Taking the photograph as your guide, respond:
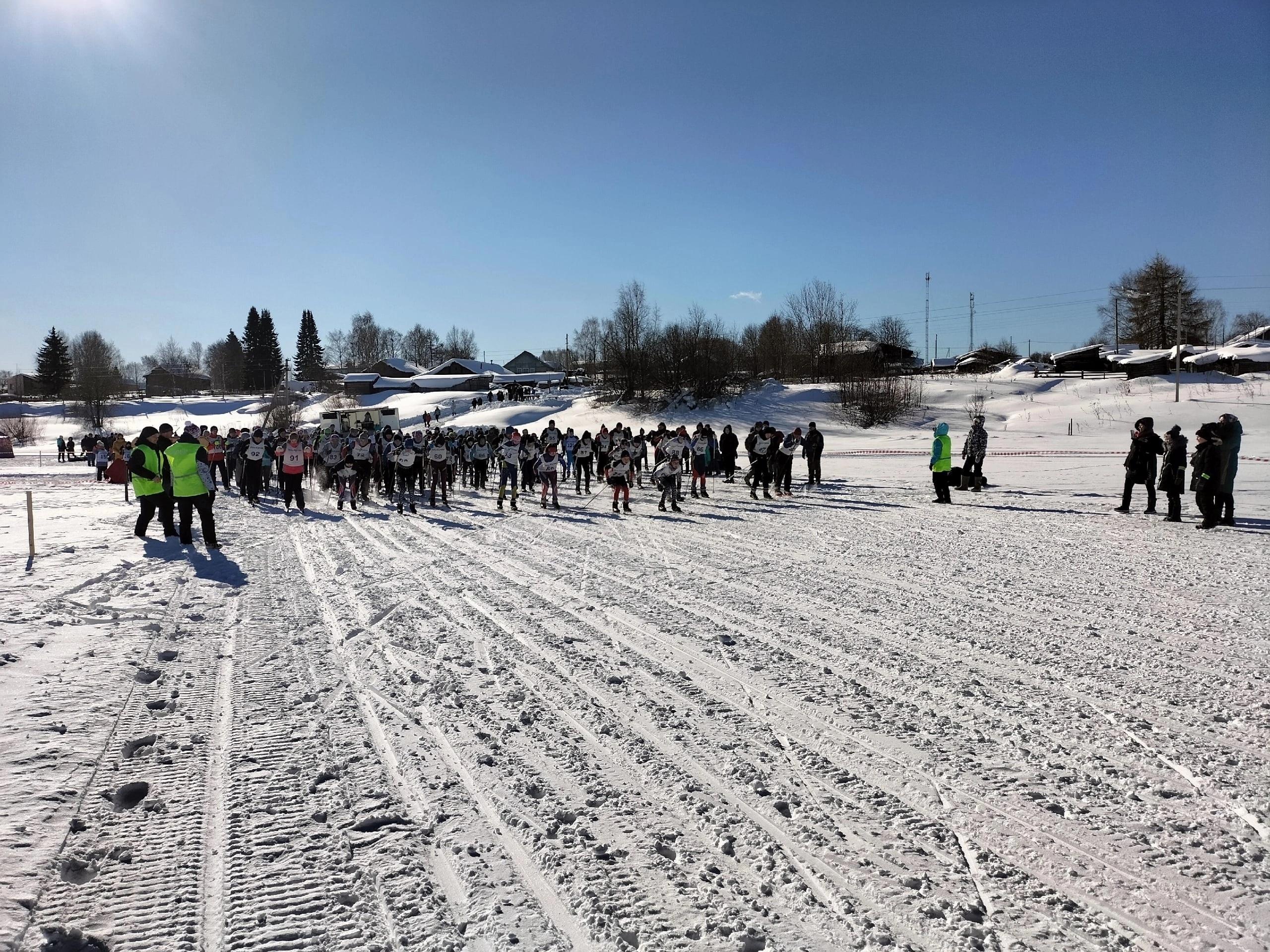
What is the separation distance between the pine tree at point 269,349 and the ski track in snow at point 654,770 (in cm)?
11804

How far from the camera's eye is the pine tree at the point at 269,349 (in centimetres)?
11419

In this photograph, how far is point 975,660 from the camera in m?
5.68

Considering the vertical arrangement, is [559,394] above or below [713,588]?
above

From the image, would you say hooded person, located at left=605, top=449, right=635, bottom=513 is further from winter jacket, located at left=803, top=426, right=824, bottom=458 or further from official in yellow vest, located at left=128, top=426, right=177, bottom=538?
official in yellow vest, located at left=128, top=426, right=177, bottom=538

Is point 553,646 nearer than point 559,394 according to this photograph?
Yes

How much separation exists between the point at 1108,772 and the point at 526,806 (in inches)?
119

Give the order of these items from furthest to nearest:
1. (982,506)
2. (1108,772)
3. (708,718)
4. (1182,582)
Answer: (982,506) < (1182,582) < (708,718) < (1108,772)

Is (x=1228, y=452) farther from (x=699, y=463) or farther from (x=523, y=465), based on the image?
(x=523, y=465)

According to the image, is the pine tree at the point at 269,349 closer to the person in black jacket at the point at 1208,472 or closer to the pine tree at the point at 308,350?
the pine tree at the point at 308,350

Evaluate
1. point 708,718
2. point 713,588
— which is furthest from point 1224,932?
point 713,588

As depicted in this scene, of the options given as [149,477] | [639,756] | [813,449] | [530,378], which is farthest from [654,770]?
[530,378]

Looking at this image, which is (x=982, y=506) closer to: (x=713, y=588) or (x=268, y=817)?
(x=713, y=588)

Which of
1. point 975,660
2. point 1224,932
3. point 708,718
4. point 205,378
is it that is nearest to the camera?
point 1224,932

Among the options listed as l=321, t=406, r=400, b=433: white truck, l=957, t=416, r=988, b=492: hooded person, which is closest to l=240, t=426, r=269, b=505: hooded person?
l=957, t=416, r=988, b=492: hooded person
